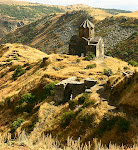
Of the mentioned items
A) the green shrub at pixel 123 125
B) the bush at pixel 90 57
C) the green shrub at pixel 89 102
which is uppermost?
the green shrub at pixel 123 125

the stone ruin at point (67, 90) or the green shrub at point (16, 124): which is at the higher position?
the stone ruin at point (67, 90)

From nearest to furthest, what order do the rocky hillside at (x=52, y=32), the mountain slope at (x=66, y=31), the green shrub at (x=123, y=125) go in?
the green shrub at (x=123, y=125) < the mountain slope at (x=66, y=31) < the rocky hillside at (x=52, y=32)

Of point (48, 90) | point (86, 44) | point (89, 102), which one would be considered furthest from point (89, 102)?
point (86, 44)

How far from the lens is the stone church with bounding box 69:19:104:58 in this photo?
39750 mm

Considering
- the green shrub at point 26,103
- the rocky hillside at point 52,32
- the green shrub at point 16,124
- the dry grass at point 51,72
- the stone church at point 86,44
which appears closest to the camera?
the green shrub at point 16,124

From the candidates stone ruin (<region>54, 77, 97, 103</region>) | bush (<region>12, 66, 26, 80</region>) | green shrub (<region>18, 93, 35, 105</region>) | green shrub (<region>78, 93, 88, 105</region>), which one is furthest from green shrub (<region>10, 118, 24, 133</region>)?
bush (<region>12, 66, 26, 80</region>)

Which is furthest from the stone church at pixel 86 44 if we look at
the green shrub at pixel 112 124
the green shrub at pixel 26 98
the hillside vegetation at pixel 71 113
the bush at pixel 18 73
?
the green shrub at pixel 112 124

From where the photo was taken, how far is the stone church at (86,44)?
39.8 meters

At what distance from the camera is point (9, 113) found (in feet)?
78.8

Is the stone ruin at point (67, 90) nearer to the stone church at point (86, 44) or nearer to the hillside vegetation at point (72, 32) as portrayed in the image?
the stone church at point (86, 44)

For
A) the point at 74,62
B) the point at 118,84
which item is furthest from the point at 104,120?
the point at 74,62

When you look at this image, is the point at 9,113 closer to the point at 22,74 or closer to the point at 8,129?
the point at 8,129

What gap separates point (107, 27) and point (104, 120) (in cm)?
7292

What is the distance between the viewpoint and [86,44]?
1590 inches
